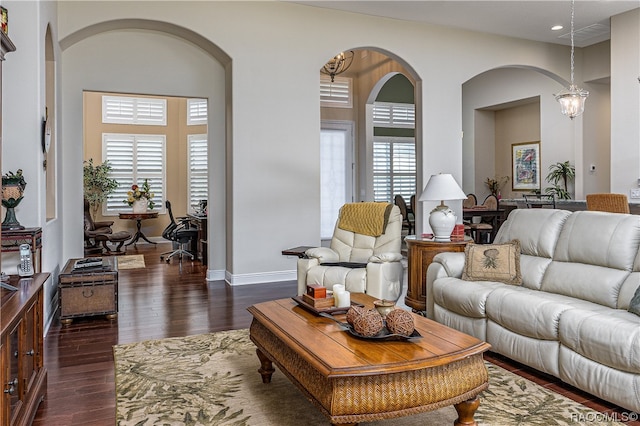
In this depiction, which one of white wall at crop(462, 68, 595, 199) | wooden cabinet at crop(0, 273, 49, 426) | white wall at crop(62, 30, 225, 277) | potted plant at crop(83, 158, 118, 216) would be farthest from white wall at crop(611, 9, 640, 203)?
potted plant at crop(83, 158, 118, 216)

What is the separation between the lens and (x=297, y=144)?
6.22m

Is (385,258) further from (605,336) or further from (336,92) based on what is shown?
(336,92)

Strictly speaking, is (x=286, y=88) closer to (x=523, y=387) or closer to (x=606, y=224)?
(x=606, y=224)

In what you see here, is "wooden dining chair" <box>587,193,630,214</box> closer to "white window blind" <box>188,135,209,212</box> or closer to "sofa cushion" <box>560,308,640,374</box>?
"sofa cushion" <box>560,308,640,374</box>

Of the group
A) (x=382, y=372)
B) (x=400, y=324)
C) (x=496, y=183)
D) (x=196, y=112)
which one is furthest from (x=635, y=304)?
(x=196, y=112)

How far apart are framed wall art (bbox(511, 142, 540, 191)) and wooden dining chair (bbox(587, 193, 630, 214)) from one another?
195 inches

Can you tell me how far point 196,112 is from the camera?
34.5 feet

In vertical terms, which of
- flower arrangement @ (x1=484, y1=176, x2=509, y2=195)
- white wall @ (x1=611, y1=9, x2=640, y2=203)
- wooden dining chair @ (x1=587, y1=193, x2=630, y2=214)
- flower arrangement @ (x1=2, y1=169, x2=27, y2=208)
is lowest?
wooden dining chair @ (x1=587, y1=193, x2=630, y2=214)

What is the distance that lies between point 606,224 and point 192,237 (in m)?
6.30

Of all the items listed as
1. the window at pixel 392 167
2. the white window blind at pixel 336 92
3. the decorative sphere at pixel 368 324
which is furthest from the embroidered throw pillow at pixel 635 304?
the window at pixel 392 167

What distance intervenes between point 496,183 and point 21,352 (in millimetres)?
10297

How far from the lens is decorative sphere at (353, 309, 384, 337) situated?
2.27 meters

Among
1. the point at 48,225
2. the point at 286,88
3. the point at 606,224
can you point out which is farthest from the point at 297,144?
the point at 606,224

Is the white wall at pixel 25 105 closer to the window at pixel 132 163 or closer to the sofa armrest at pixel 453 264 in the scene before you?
the sofa armrest at pixel 453 264
